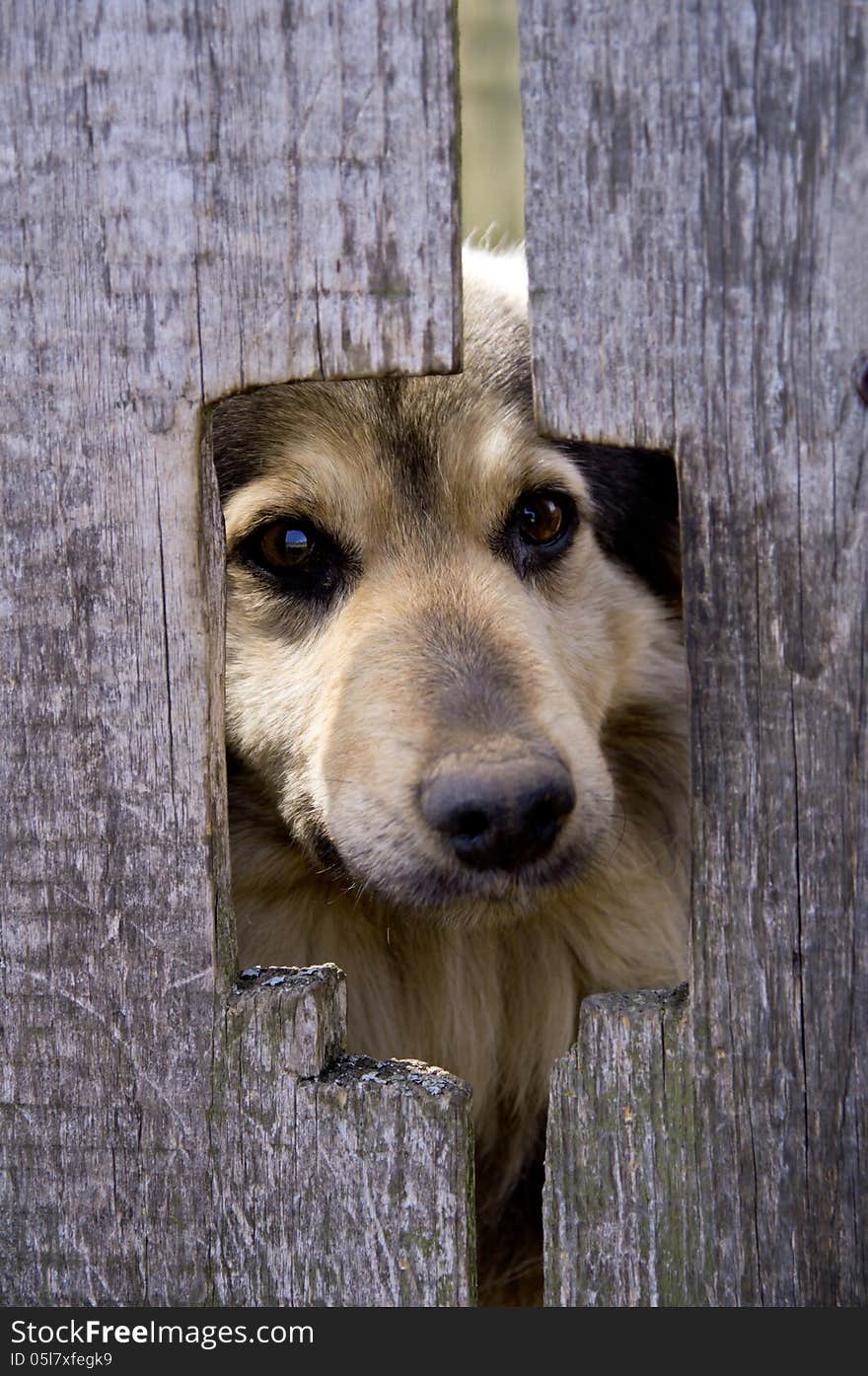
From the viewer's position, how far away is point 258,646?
2383 millimetres

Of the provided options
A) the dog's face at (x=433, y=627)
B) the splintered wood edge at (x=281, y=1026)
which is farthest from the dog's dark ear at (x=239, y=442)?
the splintered wood edge at (x=281, y=1026)

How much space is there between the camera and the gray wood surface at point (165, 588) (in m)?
1.58

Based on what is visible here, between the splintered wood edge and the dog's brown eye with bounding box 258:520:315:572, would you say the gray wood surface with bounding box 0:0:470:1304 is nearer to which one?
the splintered wood edge

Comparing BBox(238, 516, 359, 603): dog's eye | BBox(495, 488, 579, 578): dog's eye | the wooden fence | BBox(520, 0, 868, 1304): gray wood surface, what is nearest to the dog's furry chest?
BBox(238, 516, 359, 603): dog's eye

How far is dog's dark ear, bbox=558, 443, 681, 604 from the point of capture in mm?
2646

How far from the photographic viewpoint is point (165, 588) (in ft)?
5.49

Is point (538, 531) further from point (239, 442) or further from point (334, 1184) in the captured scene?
point (334, 1184)

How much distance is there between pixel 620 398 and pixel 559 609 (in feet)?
3.03

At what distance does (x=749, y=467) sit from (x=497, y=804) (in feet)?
1.91

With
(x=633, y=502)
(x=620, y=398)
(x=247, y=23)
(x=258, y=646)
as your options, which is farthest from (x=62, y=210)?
(x=633, y=502)

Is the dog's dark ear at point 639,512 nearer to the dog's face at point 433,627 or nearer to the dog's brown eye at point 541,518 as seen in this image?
the dog's face at point 433,627

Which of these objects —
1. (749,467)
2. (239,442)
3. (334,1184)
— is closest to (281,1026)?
(334,1184)

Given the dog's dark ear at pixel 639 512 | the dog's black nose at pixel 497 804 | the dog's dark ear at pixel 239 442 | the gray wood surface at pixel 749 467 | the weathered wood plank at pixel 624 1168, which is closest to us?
the gray wood surface at pixel 749 467

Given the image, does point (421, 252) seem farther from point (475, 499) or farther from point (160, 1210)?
point (160, 1210)
